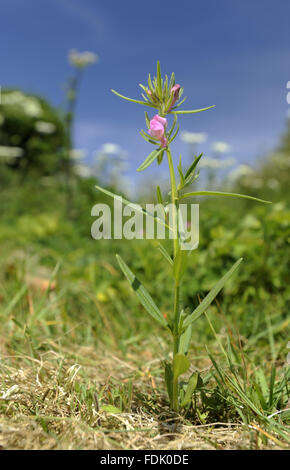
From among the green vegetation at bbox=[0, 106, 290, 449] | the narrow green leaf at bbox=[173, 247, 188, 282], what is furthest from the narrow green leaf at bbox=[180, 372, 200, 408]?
the narrow green leaf at bbox=[173, 247, 188, 282]

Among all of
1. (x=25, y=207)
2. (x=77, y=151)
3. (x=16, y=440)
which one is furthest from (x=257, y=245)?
(x=77, y=151)

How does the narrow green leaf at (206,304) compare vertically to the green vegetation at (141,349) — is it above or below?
above

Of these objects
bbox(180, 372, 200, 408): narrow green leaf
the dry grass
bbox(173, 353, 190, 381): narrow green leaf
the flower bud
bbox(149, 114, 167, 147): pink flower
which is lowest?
the dry grass

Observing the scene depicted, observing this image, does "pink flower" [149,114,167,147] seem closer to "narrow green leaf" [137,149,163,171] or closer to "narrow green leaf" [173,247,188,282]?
"narrow green leaf" [137,149,163,171]

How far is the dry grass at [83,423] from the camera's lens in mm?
890

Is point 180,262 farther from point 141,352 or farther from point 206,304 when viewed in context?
point 141,352

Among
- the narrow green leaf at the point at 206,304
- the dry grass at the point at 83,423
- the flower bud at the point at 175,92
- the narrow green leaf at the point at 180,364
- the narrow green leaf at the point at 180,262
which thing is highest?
the flower bud at the point at 175,92

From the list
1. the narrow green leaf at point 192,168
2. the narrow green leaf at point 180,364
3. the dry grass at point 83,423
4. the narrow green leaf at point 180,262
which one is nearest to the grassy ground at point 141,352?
the dry grass at point 83,423

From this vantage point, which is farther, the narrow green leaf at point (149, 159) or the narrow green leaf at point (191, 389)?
the narrow green leaf at point (191, 389)

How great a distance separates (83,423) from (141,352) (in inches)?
28.6

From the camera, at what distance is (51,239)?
385cm

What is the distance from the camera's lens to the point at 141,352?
1.66 meters

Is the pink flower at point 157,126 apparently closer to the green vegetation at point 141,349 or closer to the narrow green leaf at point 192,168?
the narrow green leaf at point 192,168

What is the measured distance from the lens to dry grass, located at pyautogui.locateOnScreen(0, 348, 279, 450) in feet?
2.92
